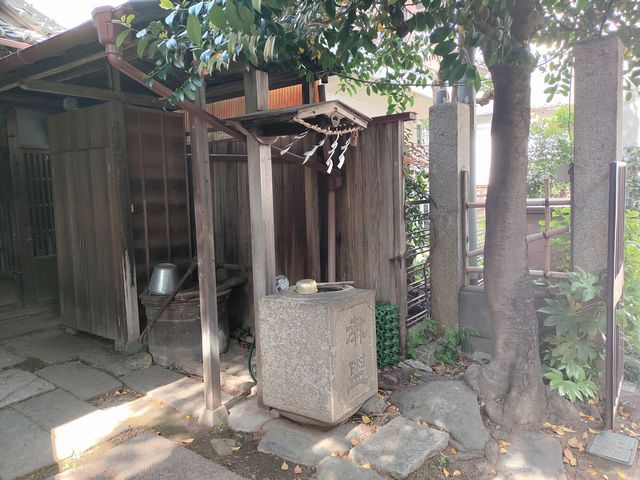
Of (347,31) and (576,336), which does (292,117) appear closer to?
(347,31)

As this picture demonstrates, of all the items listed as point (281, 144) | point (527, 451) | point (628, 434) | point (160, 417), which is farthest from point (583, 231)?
point (160, 417)

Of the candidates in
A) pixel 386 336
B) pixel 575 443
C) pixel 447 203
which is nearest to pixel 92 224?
pixel 386 336

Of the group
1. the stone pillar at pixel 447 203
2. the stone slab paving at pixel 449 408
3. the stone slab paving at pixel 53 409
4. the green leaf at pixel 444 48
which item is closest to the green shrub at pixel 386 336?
the stone slab paving at pixel 449 408

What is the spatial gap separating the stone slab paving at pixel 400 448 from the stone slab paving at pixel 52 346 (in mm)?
4125

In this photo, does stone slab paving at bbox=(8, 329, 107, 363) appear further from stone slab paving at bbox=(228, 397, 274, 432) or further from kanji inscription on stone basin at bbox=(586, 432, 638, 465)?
kanji inscription on stone basin at bbox=(586, 432, 638, 465)

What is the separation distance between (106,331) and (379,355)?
356 centimetres

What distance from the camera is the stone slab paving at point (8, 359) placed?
585 cm

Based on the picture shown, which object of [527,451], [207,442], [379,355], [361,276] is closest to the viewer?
[527,451]

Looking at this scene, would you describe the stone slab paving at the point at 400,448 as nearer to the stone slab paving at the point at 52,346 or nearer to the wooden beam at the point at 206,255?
the wooden beam at the point at 206,255

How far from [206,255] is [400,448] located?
2328 millimetres

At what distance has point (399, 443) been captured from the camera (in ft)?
12.6

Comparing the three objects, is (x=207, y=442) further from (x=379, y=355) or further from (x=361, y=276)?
(x=361, y=276)

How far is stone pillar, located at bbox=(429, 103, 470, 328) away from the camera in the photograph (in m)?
5.77

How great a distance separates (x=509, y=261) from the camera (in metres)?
4.59
